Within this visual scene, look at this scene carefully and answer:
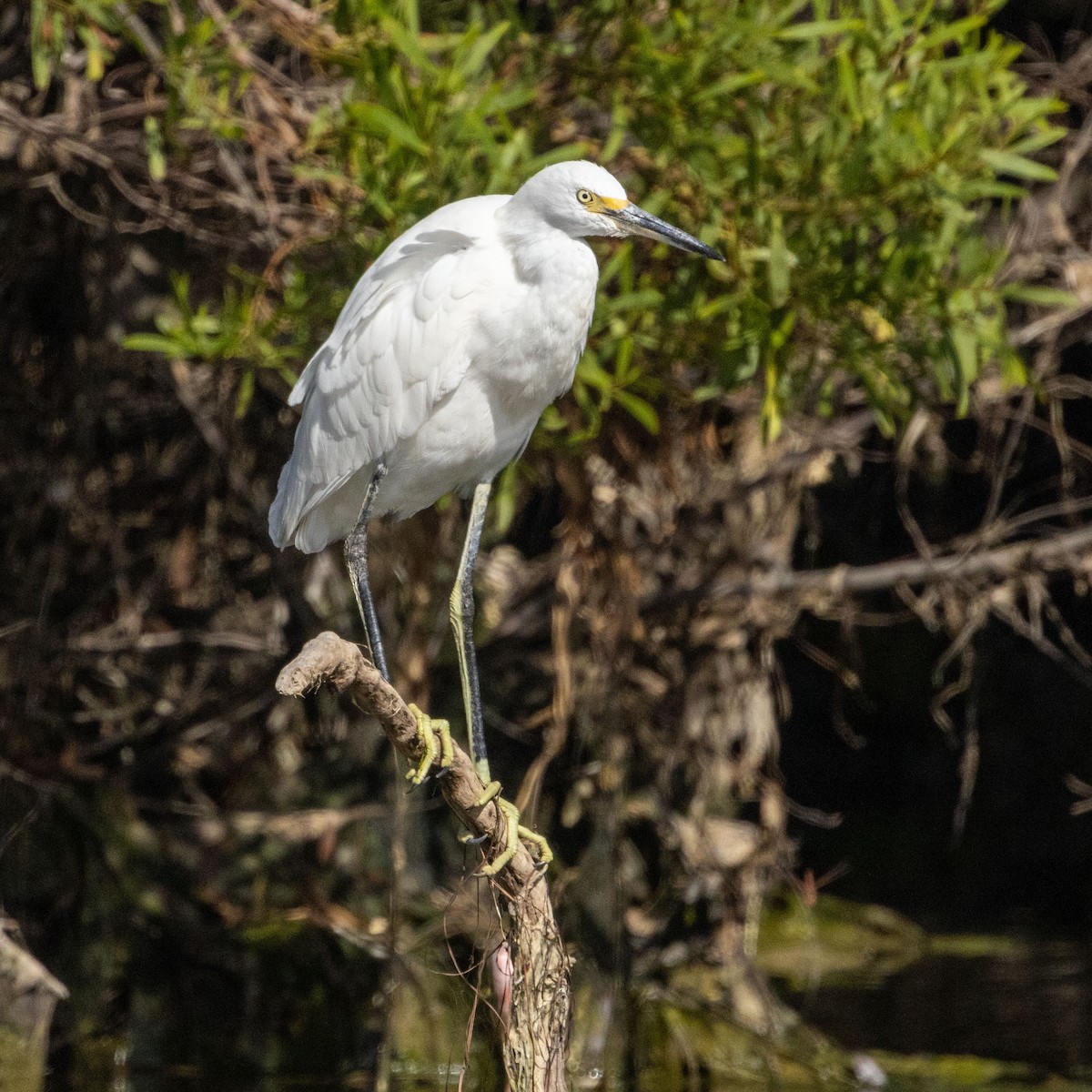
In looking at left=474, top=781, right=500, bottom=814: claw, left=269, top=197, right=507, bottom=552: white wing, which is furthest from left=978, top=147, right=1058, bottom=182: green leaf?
left=474, top=781, right=500, bottom=814: claw

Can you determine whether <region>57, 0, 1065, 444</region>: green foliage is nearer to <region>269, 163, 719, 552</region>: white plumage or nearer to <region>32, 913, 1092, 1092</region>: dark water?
<region>269, 163, 719, 552</region>: white plumage

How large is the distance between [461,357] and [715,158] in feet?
3.34

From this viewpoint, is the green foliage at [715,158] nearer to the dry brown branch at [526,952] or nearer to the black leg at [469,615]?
the black leg at [469,615]

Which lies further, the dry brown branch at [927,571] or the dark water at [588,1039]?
the dark water at [588,1039]

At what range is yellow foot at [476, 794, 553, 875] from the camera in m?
2.69

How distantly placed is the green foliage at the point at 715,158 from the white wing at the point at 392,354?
1.44 ft

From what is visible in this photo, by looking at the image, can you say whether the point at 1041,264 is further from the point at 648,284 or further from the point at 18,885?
the point at 18,885

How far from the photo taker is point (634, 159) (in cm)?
404

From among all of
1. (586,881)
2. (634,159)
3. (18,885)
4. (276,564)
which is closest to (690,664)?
(586,881)

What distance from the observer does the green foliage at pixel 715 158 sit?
3.51 metres

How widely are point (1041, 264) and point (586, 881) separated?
7.71ft

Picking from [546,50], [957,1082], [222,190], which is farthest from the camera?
[957,1082]

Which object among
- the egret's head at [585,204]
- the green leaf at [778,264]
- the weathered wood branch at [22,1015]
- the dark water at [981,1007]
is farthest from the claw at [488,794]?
the dark water at [981,1007]

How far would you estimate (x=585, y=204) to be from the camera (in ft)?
9.48
